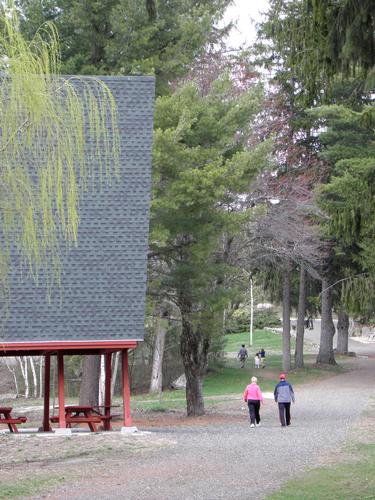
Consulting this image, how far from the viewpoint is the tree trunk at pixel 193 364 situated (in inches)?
1036

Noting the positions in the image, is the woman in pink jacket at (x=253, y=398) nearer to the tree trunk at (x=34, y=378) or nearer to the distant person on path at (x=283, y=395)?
the distant person on path at (x=283, y=395)

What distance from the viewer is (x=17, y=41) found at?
8945 millimetres

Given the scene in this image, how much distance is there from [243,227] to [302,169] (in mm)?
13604

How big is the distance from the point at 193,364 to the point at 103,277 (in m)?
8.20

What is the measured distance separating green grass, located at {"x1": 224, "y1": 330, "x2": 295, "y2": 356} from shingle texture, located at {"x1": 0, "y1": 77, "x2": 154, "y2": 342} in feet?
128

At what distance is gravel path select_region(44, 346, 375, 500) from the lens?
1155 cm

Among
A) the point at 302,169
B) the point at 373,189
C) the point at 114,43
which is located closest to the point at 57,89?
the point at 373,189

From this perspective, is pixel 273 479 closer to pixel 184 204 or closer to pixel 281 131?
pixel 184 204

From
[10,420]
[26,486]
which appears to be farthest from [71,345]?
[26,486]

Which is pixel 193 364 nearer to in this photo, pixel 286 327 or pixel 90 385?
pixel 90 385

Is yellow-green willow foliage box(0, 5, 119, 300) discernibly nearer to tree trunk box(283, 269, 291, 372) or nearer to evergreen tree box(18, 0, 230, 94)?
evergreen tree box(18, 0, 230, 94)

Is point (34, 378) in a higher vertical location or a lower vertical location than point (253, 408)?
lower

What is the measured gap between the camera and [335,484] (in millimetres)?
11906

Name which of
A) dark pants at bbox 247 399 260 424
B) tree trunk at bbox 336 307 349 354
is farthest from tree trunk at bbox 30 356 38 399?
dark pants at bbox 247 399 260 424
